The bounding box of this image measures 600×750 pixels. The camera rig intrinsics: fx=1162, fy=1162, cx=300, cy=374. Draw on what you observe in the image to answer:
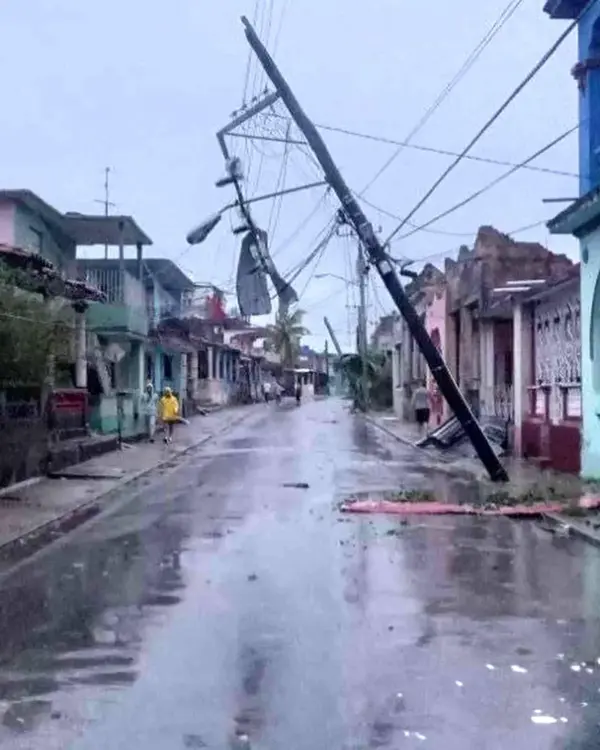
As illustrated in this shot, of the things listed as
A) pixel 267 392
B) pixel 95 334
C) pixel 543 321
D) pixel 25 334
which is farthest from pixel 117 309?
pixel 267 392

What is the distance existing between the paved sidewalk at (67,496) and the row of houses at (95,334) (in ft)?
2.26

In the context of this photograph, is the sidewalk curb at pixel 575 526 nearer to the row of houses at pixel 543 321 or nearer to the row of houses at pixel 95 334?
the row of houses at pixel 543 321

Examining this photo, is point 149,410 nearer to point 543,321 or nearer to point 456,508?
point 543,321

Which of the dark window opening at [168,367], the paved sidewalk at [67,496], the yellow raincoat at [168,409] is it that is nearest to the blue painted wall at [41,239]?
the yellow raincoat at [168,409]

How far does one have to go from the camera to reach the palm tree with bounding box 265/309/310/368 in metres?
108

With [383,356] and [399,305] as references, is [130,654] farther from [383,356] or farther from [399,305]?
[383,356]

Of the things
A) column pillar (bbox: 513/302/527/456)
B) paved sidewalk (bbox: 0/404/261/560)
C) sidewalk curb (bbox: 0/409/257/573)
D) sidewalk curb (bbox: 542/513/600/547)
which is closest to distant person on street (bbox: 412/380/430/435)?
paved sidewalk (bbox: 0/404/261/560)

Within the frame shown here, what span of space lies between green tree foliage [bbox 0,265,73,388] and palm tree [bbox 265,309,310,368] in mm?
84405

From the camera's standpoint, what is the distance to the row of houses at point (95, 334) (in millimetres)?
22016

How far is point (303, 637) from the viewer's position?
891 cm

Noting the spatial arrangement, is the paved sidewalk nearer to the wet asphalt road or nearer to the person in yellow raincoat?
the wet asphalt road

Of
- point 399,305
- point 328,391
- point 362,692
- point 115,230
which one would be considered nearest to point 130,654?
point 362,692

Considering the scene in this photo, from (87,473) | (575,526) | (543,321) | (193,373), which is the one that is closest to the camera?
(575,526)

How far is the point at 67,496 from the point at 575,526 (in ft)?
29.8
